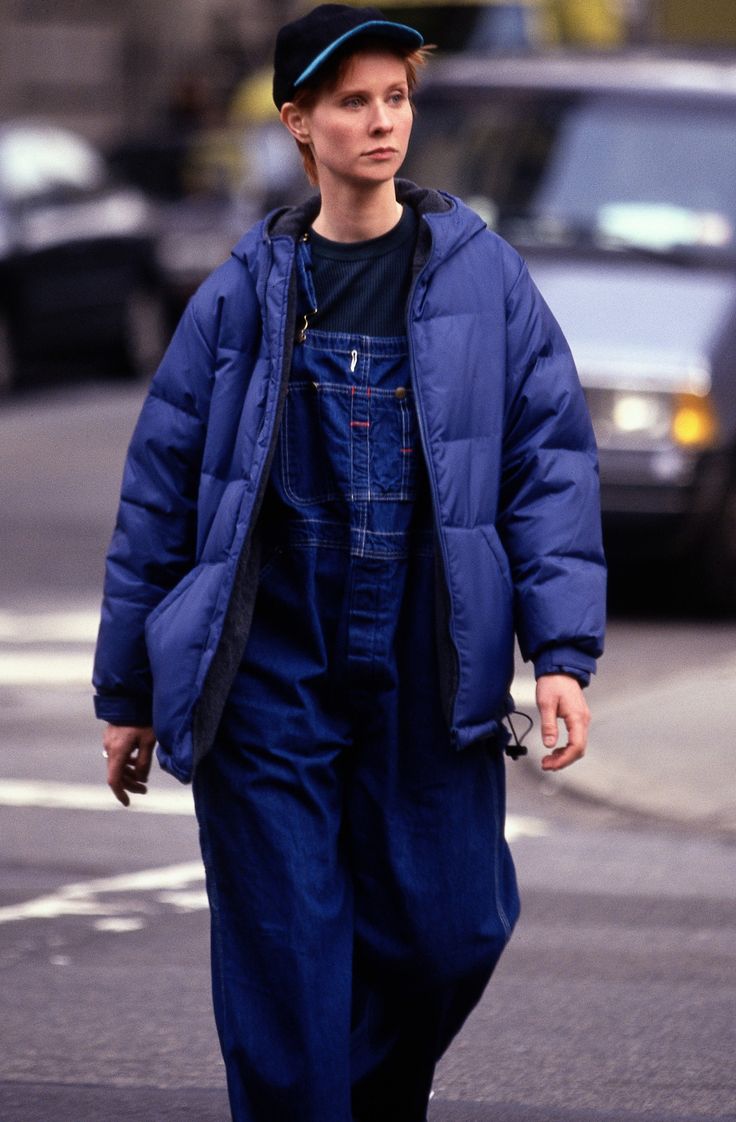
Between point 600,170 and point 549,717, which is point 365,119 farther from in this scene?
point 600,170

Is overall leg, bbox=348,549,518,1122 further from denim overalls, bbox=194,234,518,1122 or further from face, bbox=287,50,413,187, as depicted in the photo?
face, bbox=287,50,413,187

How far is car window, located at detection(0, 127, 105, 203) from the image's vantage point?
18531 mm

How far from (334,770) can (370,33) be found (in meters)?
1.08

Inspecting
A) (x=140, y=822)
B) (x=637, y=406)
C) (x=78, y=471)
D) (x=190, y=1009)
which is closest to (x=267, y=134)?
(x=78, y=471)

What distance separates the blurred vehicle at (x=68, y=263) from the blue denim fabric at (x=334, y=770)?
14.3 meters

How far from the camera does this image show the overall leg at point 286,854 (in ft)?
12.5

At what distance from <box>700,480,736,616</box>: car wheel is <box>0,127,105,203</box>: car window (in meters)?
9.00

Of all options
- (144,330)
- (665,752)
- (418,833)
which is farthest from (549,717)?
(144,330)

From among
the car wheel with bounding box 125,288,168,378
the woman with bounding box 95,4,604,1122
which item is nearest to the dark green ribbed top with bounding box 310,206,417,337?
the woman with bounding box 95,4,604,1122

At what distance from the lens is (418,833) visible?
3867mm

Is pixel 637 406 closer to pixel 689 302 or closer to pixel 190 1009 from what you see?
pixel 689 302

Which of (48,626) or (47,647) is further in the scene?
(48,626)

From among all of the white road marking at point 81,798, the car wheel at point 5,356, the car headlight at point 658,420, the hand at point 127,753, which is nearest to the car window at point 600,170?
the car headlight at point 658,420

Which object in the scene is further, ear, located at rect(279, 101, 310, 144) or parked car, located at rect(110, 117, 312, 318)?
parked car, located at rect(110, 117, 312, 318)
